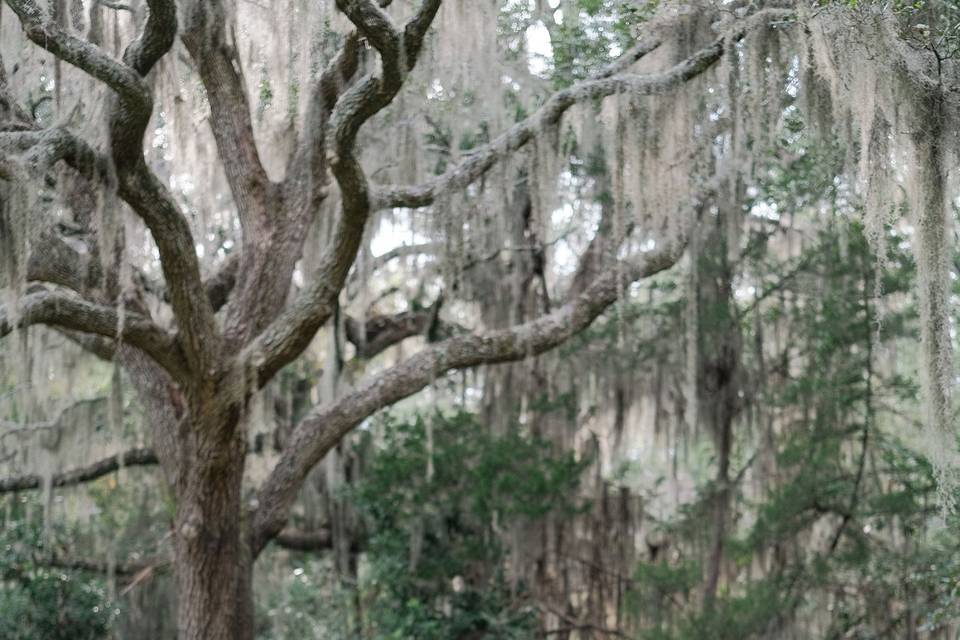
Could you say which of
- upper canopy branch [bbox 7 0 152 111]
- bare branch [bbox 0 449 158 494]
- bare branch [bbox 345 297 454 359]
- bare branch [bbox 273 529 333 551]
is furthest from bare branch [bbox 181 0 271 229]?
bare branch [bbox 273 529 333 551]

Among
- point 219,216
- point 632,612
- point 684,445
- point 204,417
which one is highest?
point 219,216

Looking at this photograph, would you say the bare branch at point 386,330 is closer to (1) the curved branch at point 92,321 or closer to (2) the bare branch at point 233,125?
(2) the bare branch at point 233,125

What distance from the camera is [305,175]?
7992 mm

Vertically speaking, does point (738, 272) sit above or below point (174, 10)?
below

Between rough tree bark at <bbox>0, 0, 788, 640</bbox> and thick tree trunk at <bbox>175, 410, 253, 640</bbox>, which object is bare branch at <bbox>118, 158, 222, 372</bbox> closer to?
rough tree bark at <bbox>0, 0, 788, 640</bbox>

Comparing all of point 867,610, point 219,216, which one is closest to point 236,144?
point 219,216

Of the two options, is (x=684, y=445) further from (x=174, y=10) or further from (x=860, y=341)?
(x=174, y=10)

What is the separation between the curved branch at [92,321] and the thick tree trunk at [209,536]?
1.93ft

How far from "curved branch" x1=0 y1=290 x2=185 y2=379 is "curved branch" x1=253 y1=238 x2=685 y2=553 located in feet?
3.65

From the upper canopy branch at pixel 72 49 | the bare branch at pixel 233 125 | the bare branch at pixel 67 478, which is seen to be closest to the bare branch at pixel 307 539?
the bare branch at pixel 67 478

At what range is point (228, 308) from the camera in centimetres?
789

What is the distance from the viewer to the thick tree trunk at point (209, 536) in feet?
24.5

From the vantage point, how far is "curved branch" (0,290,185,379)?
6301 mm

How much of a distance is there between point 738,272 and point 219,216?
436cm
